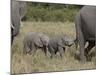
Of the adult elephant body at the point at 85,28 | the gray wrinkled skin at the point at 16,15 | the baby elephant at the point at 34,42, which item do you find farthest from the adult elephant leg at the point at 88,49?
the gray wrinkled skin at the point at 16,15

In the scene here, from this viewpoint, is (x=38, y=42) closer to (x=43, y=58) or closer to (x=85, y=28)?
(x=43, y=58)

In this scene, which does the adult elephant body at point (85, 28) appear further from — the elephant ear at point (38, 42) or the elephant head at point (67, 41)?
the elephant ear at point (38, 42)

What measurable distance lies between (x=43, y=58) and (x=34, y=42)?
22 centimetres

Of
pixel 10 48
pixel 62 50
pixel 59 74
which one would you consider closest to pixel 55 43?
pixel 62 50

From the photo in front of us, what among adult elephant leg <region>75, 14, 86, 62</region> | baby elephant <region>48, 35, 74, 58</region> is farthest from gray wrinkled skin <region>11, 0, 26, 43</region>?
adult elephant leg <region>75, 14, 86, 62</region>

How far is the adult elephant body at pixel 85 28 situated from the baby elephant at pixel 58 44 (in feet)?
0.50

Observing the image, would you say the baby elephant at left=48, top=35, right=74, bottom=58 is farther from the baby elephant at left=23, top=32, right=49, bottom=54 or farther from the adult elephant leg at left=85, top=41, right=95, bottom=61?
the adult elephant leg at left=85, top=41, right=95, bottom=61

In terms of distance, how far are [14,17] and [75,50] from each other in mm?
871

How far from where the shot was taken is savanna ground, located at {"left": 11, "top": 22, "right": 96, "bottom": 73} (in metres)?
2.51

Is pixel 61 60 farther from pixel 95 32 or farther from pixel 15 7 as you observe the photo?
pixel 15 7

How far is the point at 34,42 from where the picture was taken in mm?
2602

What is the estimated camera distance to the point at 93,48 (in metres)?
2.88

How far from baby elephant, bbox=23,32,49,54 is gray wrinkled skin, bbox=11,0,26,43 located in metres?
0.16

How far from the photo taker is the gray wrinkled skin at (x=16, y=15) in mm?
2494
